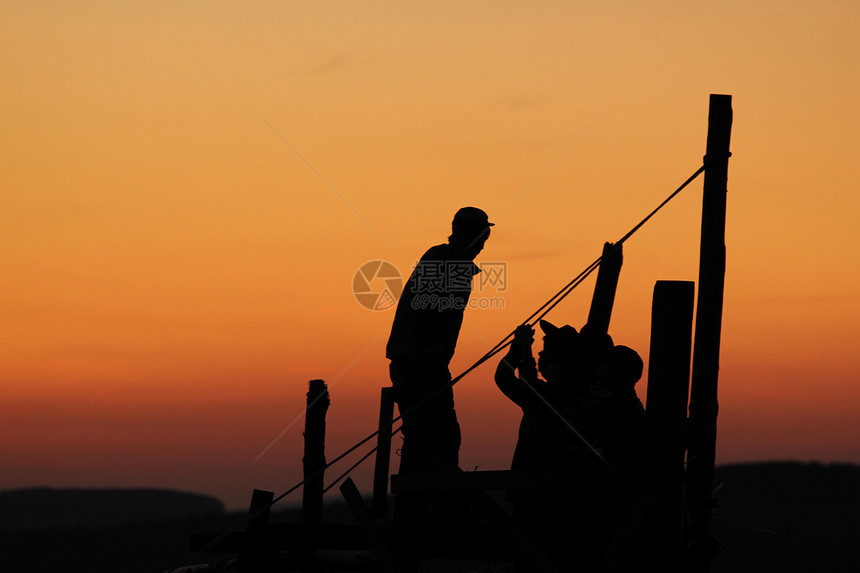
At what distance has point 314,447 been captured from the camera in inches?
463

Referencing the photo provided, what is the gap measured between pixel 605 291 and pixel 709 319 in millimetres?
2934

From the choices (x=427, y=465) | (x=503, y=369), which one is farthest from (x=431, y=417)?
(x=503, y=369)

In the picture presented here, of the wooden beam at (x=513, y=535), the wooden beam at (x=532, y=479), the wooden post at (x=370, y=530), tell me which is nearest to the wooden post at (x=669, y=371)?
the wooden beam at (x=532, y=479)

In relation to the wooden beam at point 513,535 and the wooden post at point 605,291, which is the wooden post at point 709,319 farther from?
the wooden post at point 605,291

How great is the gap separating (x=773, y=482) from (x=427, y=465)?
41.4 metres

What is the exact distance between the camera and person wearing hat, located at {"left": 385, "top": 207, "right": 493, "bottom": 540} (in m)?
8.20

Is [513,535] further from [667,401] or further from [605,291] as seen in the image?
[605,291]

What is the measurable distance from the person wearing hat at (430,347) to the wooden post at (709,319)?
1998 mm

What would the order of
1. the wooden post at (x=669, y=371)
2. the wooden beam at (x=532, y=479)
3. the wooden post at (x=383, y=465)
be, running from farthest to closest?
the wooden post at (x=383, y=465), the wooden post at (x=669, y=371), the wooden beam at (x=532, y=479)

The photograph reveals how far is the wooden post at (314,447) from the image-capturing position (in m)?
11.5

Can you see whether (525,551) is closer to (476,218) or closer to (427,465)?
(427,465)

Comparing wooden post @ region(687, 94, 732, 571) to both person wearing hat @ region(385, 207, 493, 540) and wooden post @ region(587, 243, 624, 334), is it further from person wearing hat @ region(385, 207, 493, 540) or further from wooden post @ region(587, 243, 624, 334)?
wooden post @ region(587, 243, 624, 334)

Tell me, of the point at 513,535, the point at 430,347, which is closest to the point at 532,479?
the point at 513,535

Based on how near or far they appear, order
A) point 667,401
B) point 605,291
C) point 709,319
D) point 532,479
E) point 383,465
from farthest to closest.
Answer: point 383,465 < point 605,291 < point 709,319 < point 532,479 < point 667,401
